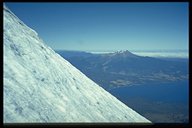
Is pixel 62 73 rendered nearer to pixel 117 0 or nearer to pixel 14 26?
pixel 14 26

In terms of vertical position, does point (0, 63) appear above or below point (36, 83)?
above

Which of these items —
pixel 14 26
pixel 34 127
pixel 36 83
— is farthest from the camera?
pixel 14 26

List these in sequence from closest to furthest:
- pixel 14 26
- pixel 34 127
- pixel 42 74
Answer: pixel 34 127 → pixel 42 74 → pixel 14 26

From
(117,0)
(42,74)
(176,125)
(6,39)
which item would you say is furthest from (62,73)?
(176,125)

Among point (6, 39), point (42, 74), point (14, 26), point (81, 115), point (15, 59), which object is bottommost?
point (81, 115)

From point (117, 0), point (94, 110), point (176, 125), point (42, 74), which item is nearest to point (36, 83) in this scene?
point (42, 74)

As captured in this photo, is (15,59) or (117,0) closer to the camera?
(117,0)

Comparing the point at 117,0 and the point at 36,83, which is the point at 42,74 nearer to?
the point at 36,83
